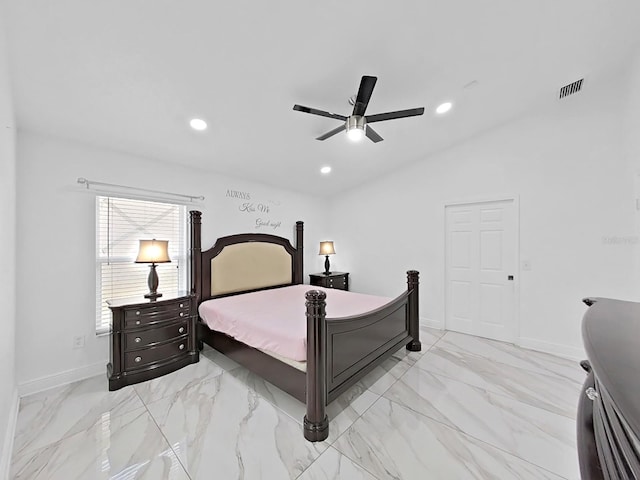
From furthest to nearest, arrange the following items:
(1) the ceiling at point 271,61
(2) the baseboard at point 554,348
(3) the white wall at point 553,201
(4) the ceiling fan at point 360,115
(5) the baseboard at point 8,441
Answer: (2) the baseboard at point 554,348
(3) the white wall at point 553,201
(4) the ceiling fan at point 360,115
(1) the ceiling at point 271,61
(5) the baseboard at point 8,441

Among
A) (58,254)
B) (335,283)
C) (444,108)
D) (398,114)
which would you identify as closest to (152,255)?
(58,254)

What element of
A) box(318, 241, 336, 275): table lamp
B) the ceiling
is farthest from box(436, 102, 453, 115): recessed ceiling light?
box(318, 241, 336, 275): table lamp

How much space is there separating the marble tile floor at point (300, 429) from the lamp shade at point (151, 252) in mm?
1204

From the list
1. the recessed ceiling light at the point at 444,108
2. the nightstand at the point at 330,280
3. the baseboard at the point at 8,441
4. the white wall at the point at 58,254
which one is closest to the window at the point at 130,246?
the white wall at the point at 58,254

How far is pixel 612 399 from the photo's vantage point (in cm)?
54

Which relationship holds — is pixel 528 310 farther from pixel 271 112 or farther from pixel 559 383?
pixel 271 112

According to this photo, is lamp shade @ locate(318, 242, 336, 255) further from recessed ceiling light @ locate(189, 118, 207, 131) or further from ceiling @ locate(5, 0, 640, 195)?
recessed ceiling light @ locate(189, 118, 207, 131)

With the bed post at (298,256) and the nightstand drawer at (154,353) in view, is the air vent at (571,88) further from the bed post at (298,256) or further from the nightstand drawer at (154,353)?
the nightstand drawer at (154,353)

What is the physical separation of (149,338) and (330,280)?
2.86 m

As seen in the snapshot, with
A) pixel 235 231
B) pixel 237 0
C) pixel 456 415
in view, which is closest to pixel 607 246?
pixel 456 415

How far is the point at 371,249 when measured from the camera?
16.2 ft

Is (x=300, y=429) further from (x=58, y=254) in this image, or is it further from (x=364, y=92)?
(x=58, y=254)

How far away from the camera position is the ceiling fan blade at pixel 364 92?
5.88 feet

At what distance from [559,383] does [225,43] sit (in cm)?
409
